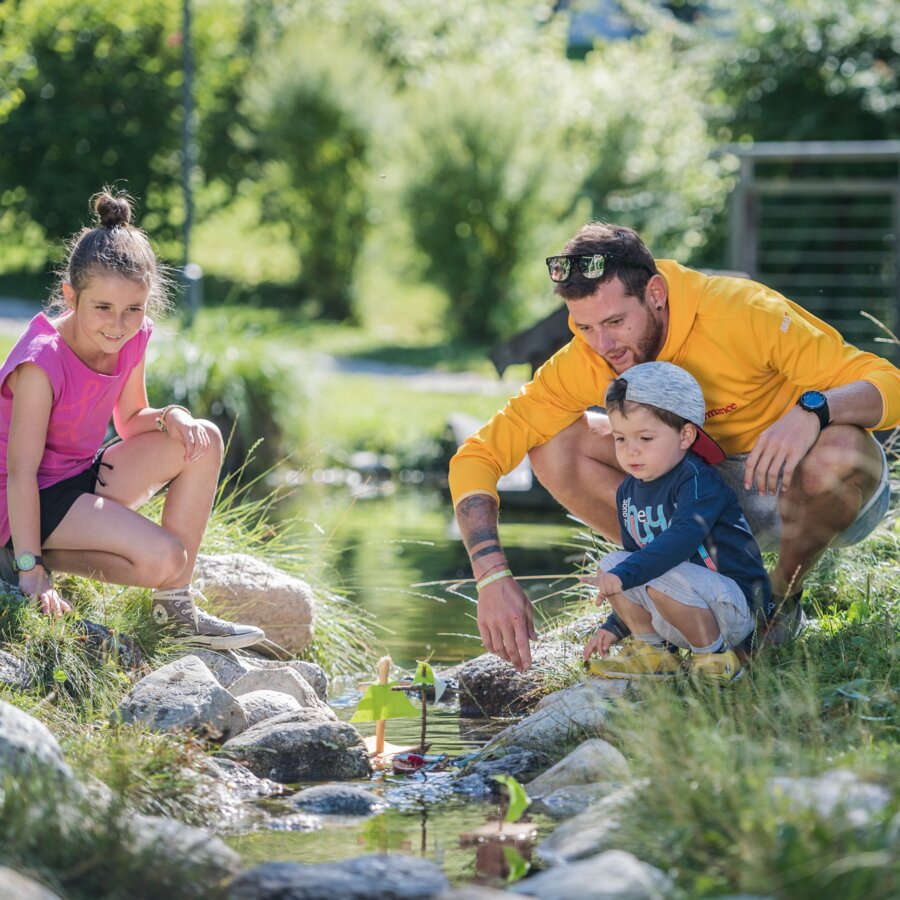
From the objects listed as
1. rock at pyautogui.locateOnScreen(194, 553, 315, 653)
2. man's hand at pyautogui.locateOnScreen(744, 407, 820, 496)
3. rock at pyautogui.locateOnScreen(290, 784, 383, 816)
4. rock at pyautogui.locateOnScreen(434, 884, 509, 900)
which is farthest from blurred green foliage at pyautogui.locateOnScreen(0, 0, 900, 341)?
rock at pyautogui.locateOnScreen(434, 884, 509, 900)

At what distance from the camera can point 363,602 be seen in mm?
6051

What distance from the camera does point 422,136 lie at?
16766 millimetres

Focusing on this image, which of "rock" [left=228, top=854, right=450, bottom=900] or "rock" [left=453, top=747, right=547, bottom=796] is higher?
"rock" [left=228, top=854, right=450, bottom=900]

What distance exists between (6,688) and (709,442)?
190 centimetres

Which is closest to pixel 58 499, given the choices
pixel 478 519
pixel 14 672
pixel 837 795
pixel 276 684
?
pixel 14 672

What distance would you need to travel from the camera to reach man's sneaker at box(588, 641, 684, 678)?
3.83 meters

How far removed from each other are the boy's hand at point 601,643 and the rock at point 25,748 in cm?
140

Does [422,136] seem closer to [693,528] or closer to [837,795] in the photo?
[693,528]

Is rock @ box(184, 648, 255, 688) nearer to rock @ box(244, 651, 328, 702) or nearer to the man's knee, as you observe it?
rock @ box(244, 651, 328, 702)

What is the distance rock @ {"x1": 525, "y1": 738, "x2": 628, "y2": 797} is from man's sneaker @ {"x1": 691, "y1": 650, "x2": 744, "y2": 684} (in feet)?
1.27

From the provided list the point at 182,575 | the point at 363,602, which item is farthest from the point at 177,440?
the point at 363,602

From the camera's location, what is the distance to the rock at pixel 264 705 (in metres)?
4.03

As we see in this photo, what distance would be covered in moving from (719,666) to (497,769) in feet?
2.02

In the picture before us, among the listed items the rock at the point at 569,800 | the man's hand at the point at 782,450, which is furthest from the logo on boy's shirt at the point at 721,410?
the rock at the point at 569,800
